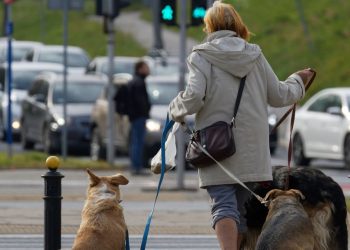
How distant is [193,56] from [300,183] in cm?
113

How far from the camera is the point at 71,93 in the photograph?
28266 millimetres

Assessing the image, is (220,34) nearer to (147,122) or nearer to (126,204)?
(126,204)

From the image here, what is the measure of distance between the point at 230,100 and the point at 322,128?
16.1 m

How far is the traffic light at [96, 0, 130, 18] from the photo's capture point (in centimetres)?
2366

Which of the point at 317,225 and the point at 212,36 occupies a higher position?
the point at 212,36

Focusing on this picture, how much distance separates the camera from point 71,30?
7031 centimetres

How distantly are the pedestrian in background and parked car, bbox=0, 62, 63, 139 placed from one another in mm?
22790

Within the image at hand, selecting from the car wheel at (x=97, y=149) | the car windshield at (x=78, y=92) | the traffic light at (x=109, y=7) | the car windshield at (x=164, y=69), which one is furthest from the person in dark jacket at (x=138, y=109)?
the car windshield at (x=164, y=69)

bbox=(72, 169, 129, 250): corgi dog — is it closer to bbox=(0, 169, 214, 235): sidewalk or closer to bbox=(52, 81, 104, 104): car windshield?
bbox=(0, 169, 214, 235): sidewalk

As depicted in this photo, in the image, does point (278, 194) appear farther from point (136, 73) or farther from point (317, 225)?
point (136, 73)

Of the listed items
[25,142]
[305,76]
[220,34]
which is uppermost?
[220,34]

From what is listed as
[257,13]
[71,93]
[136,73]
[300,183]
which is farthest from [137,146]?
[257,13]

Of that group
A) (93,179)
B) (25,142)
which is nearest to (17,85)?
(25,142)

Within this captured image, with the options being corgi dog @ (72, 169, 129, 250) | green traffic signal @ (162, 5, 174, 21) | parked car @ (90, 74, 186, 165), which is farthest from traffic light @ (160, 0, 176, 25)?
corgi dog @ (72, 169, 129, 250)
